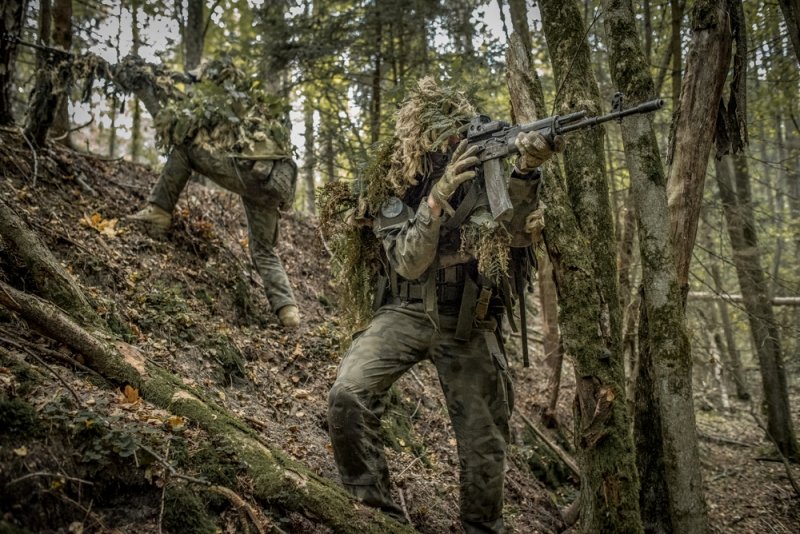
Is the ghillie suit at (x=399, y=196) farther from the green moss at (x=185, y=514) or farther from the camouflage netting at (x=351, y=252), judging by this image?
the green moss at (x=185, y=514)

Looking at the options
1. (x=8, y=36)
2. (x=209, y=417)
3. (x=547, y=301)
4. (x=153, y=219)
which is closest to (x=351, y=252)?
(x=209, y=417)

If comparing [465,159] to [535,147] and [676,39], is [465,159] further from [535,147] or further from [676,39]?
[676,39]

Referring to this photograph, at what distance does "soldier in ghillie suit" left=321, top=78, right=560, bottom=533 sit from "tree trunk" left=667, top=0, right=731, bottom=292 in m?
1.19

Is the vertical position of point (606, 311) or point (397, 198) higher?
point (397, 198)

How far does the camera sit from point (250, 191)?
5766 mm

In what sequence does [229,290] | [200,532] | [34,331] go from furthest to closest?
1. [229,290]
2. [34,331]
3. [200,532]

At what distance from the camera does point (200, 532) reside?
7.77ft

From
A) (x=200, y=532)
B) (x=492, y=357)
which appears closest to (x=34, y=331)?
(x=200, y=532)

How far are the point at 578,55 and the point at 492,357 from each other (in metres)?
2.42

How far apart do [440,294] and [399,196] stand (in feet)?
2.58

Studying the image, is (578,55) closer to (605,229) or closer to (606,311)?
(605,229)

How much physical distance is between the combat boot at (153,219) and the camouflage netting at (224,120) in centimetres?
70

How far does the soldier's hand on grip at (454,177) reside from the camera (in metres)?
3.45

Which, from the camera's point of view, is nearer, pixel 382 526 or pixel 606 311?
pixel 382 526
